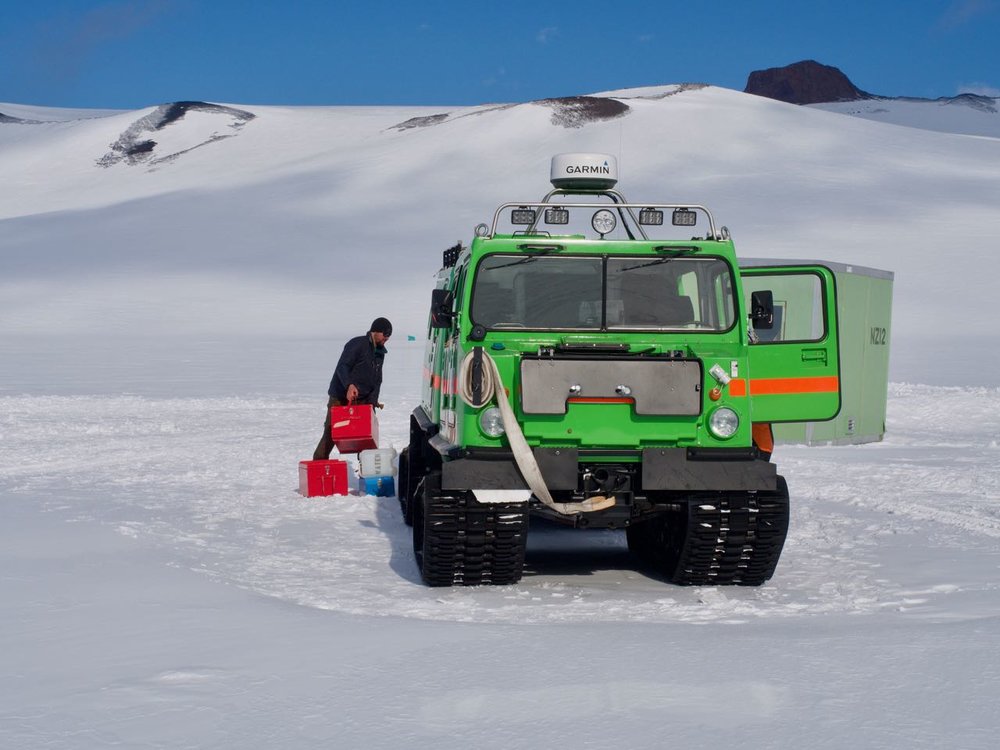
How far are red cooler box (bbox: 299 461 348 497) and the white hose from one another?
13.2 feet

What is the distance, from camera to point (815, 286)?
→ 51.1 feet

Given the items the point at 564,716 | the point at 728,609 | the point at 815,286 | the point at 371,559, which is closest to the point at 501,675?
the point at 564,716

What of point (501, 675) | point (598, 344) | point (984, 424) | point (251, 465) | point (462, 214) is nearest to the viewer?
point (501, 675)

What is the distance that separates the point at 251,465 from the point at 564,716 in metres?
8.85

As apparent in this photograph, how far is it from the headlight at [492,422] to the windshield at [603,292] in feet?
1.99

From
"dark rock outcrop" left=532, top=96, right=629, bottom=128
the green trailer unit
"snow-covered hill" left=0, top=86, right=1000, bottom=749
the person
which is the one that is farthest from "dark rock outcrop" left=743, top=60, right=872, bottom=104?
the person

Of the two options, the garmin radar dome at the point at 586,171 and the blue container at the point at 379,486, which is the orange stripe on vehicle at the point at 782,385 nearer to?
the garmin radar dome at the point at 586,171

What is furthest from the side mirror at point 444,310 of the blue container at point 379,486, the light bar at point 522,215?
the blue container at point 379,486

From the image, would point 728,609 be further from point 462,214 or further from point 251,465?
point 462,214

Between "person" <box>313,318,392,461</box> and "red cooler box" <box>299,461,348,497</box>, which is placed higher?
"person" <box>313,318,392,461</box>

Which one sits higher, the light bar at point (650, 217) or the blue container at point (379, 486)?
the light bar at point (650, 217)

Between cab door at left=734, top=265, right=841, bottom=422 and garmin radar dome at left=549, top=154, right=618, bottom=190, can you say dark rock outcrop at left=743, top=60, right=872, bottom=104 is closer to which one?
garmin radar dome at left=549, top=154, right=618, bottom=190

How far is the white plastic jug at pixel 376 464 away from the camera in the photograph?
11328mm

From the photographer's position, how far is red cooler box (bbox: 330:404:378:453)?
11.3m
